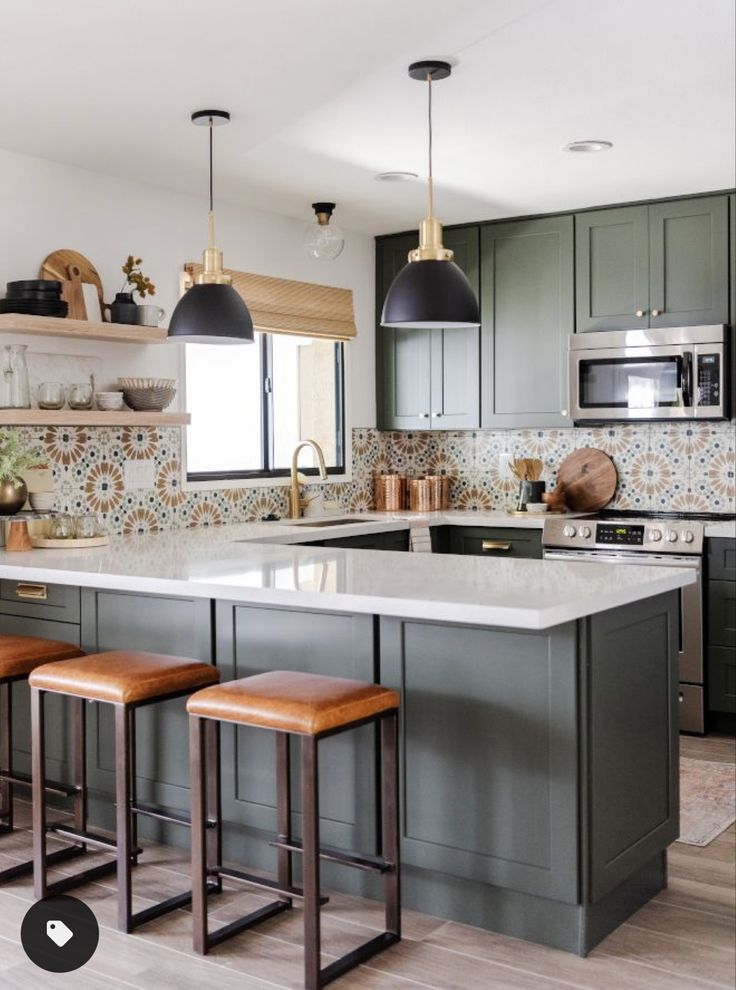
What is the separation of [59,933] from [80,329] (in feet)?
7.86

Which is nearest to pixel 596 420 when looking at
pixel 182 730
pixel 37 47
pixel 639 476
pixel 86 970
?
pixel 639 476

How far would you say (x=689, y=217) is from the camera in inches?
206

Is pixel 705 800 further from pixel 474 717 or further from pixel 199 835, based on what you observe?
pixel 199 835

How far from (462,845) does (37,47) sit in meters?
2.48

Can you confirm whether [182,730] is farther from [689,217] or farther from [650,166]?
[689,217]

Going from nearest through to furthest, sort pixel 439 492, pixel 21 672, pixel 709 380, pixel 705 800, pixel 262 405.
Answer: pixel 21 672 → pixel 705 800 → pixel 709 380 → pixel 262 405 → pixel 439 492

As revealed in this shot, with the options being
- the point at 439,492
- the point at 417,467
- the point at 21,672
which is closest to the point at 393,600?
the point at 21,672

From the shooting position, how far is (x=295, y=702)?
2621 millimetres

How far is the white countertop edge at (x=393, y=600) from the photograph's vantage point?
263 centimetres

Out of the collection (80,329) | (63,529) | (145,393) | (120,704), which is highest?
(80,329)

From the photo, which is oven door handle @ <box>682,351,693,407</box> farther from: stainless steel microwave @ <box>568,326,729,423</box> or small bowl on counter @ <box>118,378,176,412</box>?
small bowl on counter @ <box>118,378,176,412</box>

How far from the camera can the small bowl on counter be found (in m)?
4.57

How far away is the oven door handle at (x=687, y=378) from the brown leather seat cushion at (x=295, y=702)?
9.77ft

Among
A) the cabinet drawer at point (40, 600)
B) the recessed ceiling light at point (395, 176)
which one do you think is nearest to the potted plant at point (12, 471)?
the cabinet drawer at point (40, 600)
